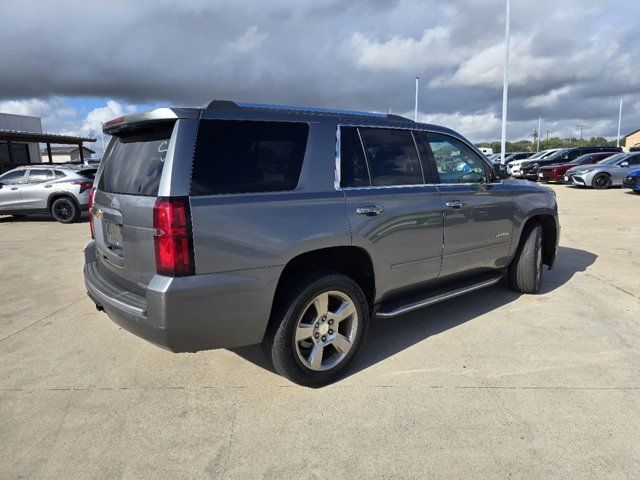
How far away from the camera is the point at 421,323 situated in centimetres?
426

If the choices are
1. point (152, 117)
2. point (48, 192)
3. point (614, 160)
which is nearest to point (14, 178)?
point (48, 192)

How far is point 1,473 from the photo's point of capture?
7.66 ft

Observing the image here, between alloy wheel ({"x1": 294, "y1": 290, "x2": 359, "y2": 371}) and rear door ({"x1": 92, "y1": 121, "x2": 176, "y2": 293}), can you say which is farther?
alloy wheel ({"x1": 294, "y1": 290, "x2": 359, "y2": 371})

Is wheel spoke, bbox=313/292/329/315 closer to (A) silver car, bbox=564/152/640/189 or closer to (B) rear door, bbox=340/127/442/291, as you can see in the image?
(B) rear door, bbox=340/127/442/291

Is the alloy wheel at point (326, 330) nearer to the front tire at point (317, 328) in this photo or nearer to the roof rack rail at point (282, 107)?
the front tire at point (317, 328)

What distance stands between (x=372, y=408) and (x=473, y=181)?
2.46m

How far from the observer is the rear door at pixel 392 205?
3.26 meters

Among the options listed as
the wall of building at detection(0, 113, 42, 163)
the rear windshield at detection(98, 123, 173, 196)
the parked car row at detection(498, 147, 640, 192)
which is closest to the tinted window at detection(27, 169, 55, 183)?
the rear windshield at detection(98, 123, 173, 196)

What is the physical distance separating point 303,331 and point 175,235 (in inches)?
43.1

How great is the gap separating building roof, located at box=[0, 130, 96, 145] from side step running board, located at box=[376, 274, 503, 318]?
80.0 ft

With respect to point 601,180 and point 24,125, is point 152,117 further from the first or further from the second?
point 24,125

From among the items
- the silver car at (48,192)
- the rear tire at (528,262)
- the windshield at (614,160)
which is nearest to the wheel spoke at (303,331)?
the rear tire at (528,262)

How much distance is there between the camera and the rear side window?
2605 millimetres

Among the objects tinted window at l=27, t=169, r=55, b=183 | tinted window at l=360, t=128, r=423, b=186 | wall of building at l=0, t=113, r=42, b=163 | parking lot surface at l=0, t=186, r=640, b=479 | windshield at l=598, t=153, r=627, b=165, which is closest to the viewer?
parking lot surface at l=0, t=186, r=640, b=479
